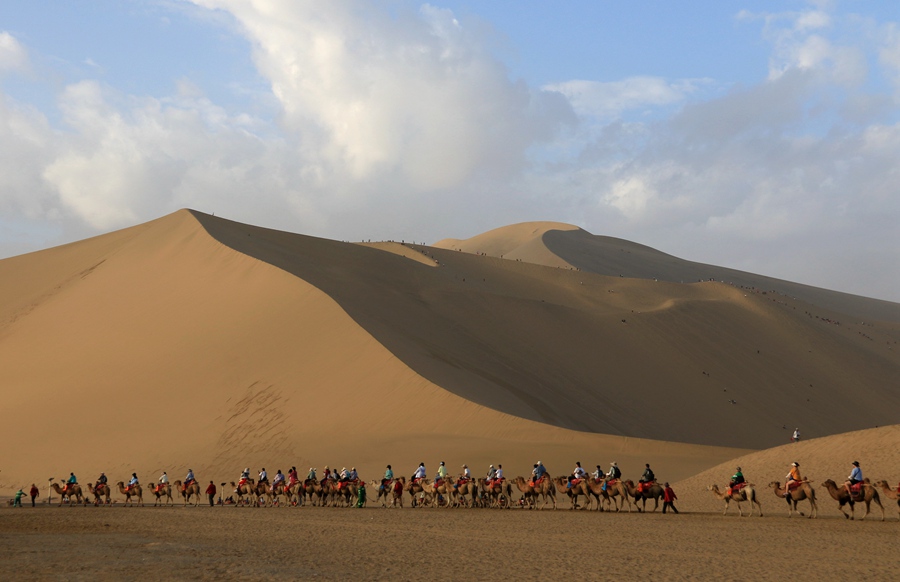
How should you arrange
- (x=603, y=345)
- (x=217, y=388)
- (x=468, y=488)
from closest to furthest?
(x=468, y=488) < (x=217, y=388) < (x=603, y=345)

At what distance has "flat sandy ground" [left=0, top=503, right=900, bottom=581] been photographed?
565 inches

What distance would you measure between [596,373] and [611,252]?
55.9 meters

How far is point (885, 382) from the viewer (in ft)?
201

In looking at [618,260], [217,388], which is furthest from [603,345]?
[618,260]

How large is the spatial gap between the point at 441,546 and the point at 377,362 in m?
23.5

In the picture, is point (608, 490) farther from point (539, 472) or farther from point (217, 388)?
point (217, 388)

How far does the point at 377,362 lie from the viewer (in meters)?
41.1

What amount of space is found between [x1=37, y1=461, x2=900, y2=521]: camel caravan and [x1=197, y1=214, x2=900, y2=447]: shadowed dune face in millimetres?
8830

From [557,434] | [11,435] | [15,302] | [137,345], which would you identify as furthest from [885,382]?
[15,302]

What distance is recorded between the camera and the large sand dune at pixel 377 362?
36.7m

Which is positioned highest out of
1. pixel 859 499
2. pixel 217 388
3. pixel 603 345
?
pixel 603 345

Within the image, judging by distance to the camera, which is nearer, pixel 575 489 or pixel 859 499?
pixel 859 499

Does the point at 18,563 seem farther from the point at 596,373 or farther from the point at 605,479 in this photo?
the point at 596,373

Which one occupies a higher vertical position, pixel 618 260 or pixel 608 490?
pixel 618 260
